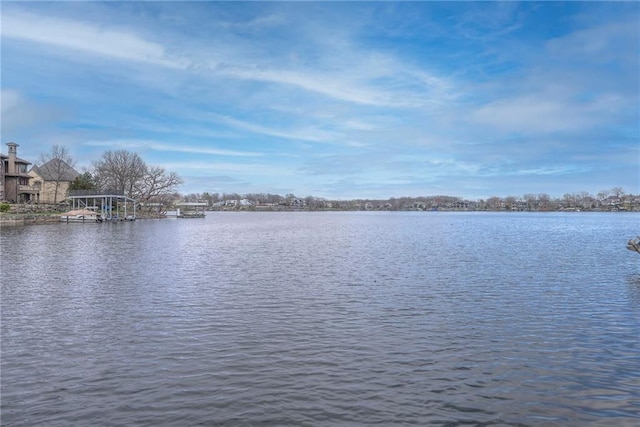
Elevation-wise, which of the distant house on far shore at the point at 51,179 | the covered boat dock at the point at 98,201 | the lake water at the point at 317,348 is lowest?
the lake water at the point at 317,348

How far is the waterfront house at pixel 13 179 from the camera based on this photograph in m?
81.4

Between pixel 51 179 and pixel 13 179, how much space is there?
16095 mm

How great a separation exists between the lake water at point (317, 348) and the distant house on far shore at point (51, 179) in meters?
91.1

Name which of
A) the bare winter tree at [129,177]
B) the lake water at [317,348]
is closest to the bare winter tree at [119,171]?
the bare winter tree at [129,177]

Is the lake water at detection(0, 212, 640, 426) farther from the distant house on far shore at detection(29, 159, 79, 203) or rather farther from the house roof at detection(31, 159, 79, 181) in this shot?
the house roof at detection(31, 159, 79, 181)

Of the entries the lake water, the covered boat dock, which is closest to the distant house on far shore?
the covered boat dock

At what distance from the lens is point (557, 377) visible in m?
9.35

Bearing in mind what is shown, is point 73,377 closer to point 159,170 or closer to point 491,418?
point 491,418

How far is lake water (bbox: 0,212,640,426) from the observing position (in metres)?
7.85

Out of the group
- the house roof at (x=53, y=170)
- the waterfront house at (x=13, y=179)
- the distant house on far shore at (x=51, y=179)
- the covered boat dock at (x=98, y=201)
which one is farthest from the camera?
the house roof at (x=53, y=170)

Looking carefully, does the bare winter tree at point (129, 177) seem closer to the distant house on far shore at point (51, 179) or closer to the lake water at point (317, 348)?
the distant house on far shore at point (51, 179)

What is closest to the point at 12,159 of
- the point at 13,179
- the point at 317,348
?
the point at 13,179

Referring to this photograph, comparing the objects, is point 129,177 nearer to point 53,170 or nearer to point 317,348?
point 53,170

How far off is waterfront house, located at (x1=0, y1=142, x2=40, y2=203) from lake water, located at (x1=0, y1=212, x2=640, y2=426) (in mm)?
73453
